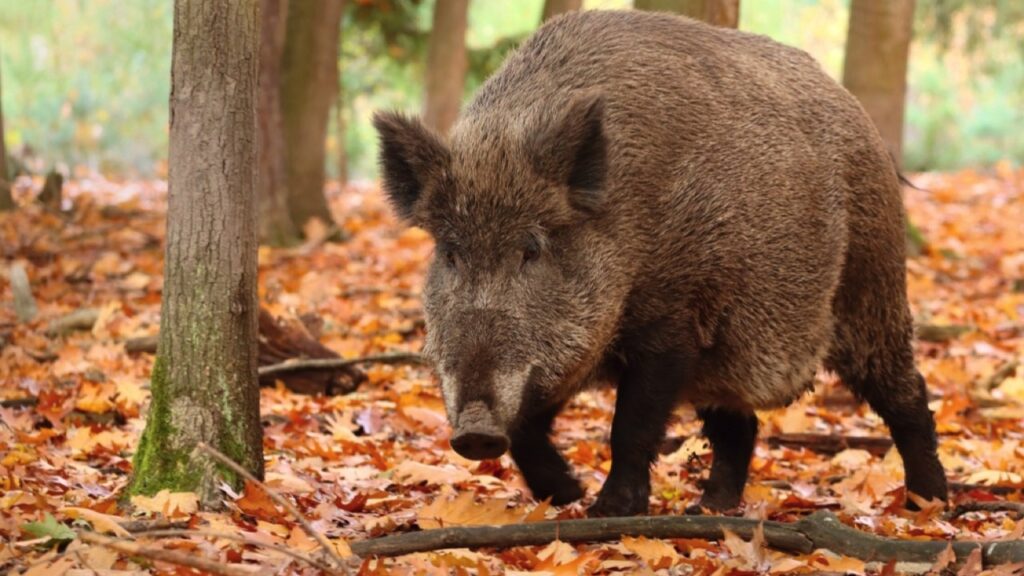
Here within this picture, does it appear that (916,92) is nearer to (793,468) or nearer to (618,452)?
(793,468)

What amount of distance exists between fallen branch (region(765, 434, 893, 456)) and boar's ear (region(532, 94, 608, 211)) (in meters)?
2.57

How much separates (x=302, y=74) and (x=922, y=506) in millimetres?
8985

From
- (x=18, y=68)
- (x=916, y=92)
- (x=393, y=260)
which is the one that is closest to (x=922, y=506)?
(x=393, y=260)

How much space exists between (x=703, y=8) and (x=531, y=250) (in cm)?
380

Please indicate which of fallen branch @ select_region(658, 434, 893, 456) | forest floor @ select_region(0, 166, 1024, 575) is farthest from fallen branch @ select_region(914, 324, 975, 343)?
fallen branch @ select_region(658, 434, 893, 456)

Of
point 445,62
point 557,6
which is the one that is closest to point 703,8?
point 557,6

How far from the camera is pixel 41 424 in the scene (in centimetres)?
588

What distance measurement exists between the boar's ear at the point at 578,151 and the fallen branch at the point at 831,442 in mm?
2573

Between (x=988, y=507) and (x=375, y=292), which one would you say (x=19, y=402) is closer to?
(x=988, y=507)

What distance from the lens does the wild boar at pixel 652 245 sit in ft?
15.5

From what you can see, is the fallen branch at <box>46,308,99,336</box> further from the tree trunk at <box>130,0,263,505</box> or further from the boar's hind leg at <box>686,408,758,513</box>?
the boar's hind leg at <box>686,408,758,513</box>

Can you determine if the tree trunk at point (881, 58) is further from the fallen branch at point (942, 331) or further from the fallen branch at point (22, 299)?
the fallen branch at point (22, 299)

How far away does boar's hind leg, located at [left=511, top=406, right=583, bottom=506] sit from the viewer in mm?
5336

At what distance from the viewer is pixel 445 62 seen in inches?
631
